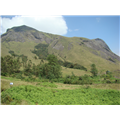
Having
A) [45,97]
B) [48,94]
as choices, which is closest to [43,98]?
[45,97]

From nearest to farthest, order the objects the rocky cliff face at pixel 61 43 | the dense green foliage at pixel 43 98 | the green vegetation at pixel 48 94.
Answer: the dense green foliage at pixel 43 98
the green vegetation at pixel 48 94
the rocky cliff face at pixel 61 43

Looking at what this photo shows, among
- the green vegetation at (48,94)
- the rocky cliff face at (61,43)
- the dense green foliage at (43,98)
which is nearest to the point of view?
the dense green foliage at (43,98)

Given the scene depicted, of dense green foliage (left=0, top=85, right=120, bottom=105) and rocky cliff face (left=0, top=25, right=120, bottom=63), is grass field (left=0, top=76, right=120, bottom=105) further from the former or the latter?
rocky cliff face (left=0, top=25, right=120, bottom=63)

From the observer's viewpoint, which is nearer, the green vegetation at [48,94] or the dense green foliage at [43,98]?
the dense green foliage at [43,98]

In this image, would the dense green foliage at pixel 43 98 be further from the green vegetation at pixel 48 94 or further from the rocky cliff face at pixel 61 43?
the rocky cliff face at pixel 61 43

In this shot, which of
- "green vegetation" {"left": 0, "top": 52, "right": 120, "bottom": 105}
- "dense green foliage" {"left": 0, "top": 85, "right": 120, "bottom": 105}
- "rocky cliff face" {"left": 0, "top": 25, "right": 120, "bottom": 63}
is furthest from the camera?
"rocky cliff face" {"left": 0, "top": 25, "right": 120, "bottom": 63}

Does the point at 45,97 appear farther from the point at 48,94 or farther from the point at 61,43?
the point at 61,43

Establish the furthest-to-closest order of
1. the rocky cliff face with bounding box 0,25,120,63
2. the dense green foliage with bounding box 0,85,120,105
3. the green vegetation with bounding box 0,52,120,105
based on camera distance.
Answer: the rocky cliff face with bounding box 0,25,120,63 < the green vegetation with bounding box 0,52,120,105 < the dense green foliage with bounding box 0,85,120,105

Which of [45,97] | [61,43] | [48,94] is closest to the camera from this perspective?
[45,97]

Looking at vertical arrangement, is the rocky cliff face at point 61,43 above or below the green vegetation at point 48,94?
above

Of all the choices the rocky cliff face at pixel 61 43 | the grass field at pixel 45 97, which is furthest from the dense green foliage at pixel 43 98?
the rocky cliff face at pixel 61 43

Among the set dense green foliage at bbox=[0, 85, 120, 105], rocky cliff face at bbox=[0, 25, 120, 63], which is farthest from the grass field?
rocky cliff face at bbox=[0, 25, 120, 63]

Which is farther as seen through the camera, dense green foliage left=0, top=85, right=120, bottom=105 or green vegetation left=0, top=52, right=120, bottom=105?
green vegetation left=0, top=52, right=120, bottom=105
